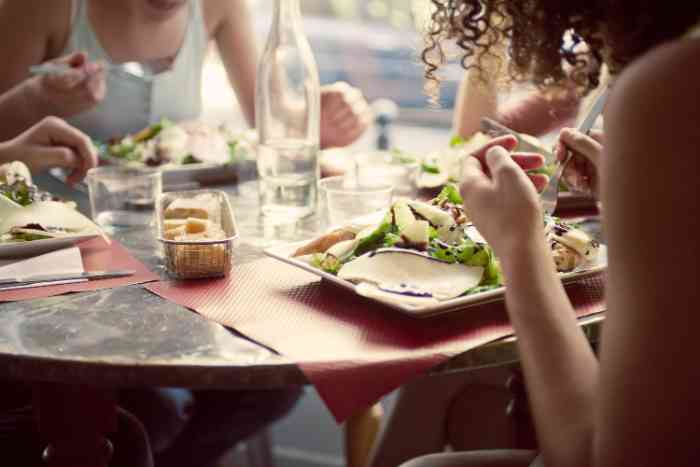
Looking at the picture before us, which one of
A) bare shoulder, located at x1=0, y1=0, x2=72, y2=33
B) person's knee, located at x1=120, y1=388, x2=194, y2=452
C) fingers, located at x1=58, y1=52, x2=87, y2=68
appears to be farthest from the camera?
bare shoulder, located at x1=0, y1=0, x2=72, y2=33

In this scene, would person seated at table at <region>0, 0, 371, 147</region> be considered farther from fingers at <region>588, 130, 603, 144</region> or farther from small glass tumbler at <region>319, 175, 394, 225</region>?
fingers at <region>588, 130, 603, 144</region>

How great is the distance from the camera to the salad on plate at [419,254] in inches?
42.8

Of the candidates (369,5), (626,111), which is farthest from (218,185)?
(369,5)

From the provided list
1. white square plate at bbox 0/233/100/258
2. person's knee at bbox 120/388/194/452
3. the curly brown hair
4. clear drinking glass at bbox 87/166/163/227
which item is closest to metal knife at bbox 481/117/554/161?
the curly brown hair

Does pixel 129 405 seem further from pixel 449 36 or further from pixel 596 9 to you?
pixel 596 9

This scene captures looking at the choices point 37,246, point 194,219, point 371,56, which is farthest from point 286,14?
point 371,56

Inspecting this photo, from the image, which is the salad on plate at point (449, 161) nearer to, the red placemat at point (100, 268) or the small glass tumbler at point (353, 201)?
the small glass tumbler at point (353, 201)

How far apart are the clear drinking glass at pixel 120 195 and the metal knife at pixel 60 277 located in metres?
0.32

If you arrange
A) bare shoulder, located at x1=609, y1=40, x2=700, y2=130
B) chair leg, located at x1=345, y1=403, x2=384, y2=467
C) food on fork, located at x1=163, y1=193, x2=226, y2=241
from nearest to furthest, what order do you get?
1. bare shoulder, located at x1=609, y1=40, x2=700, y2=130
2. food on fork, located at x1=163, y1=193, x2=226, y2=241
3. chair leg, located at x1=345, y1=403, x2=384, y2=467

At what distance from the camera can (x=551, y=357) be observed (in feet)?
2.94

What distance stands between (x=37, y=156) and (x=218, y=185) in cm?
42

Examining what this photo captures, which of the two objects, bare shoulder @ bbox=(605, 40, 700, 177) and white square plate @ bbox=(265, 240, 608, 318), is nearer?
bare shoulder @ bbox=(605, 40, 700, 177)

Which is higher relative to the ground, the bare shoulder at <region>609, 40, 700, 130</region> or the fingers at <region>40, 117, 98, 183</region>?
the bare shoulder at <region>609, 40, 700, 130</region>

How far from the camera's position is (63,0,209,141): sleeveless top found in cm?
248
